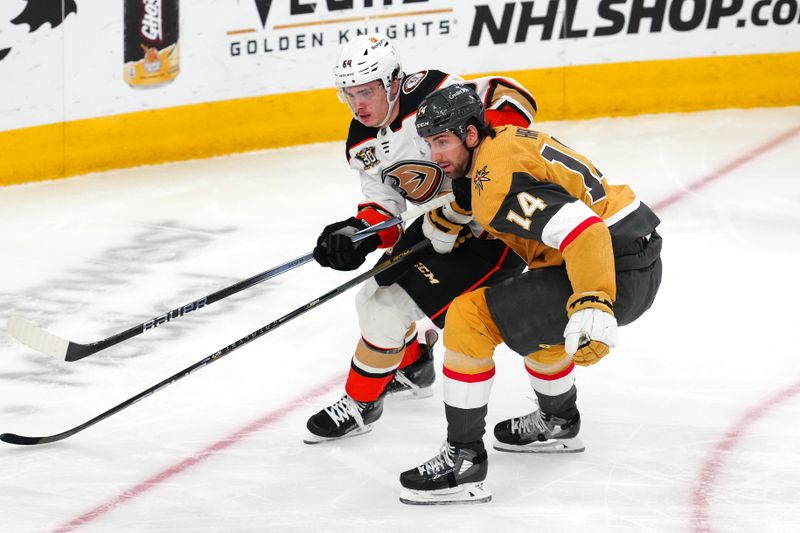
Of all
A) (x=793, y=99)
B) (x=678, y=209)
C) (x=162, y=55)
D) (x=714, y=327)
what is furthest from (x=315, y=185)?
(x=793, y=99)

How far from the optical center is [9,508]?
2.91m

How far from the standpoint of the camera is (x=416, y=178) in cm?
338

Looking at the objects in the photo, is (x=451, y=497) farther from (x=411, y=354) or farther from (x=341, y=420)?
(x=411, y=354)

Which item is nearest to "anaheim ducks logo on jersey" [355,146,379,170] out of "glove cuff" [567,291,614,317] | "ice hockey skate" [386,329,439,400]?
"ice hockey skate" [386,329,439,400]

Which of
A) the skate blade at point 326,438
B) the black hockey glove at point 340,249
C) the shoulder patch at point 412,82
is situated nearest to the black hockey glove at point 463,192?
the black hockey glove at point 340,249

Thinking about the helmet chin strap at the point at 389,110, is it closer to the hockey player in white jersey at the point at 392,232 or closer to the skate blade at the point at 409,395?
the hockey player in white jersey at the point at 392,232

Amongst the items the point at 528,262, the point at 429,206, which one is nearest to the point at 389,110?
the point at 429,206

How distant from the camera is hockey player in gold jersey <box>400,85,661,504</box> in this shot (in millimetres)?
2650

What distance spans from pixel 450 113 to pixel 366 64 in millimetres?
473

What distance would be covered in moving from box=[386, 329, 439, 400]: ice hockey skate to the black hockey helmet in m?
0.98

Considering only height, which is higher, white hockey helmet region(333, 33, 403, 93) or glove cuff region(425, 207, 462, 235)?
white hockey helmet region(333, 33, 403, 93)

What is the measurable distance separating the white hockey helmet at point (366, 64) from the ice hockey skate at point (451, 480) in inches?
38.0

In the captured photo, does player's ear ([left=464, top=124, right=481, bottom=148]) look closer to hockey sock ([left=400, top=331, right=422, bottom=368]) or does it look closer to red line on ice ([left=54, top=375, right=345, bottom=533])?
hockey sock ([left=400, top=331, right=422, bottom=368])

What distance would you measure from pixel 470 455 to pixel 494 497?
0.40 feet
